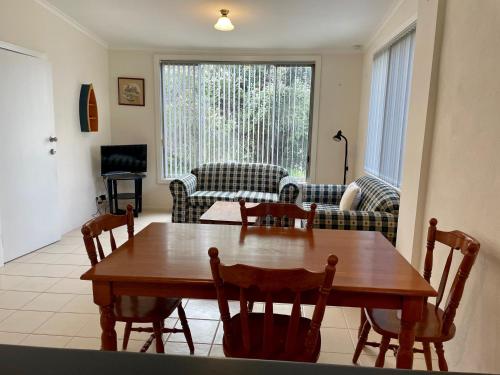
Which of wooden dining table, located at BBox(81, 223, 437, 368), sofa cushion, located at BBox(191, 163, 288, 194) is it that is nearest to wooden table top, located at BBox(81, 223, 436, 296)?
wooden dining table, located at BBox(81, 223, 437, 368)

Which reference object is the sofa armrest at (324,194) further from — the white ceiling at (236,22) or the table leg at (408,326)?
the table leg at (408,326)

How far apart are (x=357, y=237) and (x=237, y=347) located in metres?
0.85

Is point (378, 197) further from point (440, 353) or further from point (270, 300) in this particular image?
point (270, 300)

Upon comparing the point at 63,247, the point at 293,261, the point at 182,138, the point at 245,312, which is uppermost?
the point at 182,138

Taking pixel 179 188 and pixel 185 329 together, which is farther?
pixel 179 188

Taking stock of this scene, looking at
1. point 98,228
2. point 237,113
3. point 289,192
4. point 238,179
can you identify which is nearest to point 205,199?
point 238,179

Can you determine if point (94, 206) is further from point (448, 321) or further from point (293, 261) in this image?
point (448, 321)

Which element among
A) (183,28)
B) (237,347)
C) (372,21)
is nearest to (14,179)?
(183,28)

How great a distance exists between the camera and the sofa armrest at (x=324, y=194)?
14.0 ft

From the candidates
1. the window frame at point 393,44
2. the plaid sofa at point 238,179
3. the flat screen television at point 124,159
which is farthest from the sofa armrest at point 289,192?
the flat screen television at point 124,159

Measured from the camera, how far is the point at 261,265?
57.9 inches

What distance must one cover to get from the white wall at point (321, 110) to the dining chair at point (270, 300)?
4057 mm

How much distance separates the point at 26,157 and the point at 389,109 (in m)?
3.65

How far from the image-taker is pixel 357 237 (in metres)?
1.87
